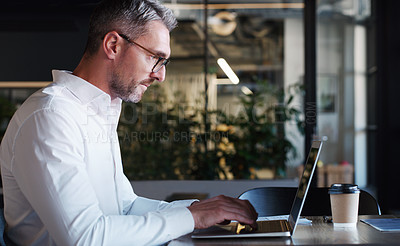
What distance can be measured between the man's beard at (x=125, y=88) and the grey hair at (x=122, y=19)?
13 cm

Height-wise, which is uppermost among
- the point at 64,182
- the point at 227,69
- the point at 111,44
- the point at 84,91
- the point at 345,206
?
the point at 227,69

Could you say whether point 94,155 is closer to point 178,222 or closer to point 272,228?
point 178,222

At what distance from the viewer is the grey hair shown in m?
1.75

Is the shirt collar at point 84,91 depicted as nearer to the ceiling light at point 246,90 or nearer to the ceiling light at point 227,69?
the ceiling light at point 246,90

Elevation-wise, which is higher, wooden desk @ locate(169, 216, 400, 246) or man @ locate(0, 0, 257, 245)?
man @ locate(0, 0, 257, 245)

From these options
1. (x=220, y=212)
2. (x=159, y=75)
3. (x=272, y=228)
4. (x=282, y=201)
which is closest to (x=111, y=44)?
Result: (x=159, y=75)

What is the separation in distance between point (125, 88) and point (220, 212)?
0.59 m

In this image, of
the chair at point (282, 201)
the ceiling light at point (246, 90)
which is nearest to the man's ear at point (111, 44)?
the chair at point (282, 201)

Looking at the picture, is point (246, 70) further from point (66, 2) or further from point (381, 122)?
point (66, 2)

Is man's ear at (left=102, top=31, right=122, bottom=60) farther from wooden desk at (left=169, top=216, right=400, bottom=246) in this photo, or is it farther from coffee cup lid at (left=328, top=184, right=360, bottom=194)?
coffee cup lid at (left=328, top=184, right=360, bottom=194)

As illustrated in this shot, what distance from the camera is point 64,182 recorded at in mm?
1323

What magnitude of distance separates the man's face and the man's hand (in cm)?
51

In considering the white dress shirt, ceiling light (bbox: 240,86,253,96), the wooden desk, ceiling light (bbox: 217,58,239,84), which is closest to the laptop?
the wooden desk

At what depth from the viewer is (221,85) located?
5.52 meters
